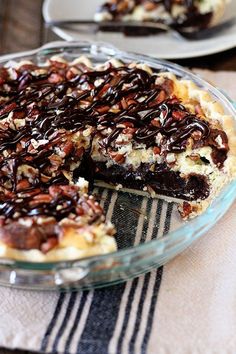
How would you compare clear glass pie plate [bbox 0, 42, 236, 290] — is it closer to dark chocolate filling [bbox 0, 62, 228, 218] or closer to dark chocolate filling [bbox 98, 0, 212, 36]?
dark chocolate filling [bbox 0, 62, 228, 218]

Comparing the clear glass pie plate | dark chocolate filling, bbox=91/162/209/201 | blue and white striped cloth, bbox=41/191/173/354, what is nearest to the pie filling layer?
the clear glass pie plate

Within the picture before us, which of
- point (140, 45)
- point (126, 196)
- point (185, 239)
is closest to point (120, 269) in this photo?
point (185, 239)

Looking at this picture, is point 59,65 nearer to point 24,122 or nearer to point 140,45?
point 24,122

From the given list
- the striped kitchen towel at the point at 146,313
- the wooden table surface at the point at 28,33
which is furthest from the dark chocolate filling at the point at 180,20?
the striped kitchen towel at the point at 146,313

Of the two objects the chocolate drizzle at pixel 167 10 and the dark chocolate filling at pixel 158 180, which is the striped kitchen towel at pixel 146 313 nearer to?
the dark chocolate filling at pixel 158 180

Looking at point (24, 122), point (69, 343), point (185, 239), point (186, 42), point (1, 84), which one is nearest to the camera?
point (69, 343)

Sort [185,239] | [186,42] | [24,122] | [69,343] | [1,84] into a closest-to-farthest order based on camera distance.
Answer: [69,343] → [185,239] → [24,122] → [1,84] → [186,42]
